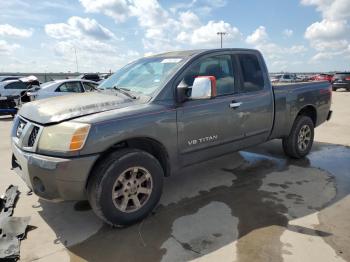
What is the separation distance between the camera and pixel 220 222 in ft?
11.4

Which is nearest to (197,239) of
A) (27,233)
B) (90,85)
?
(27,233)

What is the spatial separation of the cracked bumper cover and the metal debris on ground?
0.51m

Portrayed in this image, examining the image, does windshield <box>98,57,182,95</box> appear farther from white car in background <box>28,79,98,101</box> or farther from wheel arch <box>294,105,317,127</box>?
white car in background <box>28,79,98,101</box>

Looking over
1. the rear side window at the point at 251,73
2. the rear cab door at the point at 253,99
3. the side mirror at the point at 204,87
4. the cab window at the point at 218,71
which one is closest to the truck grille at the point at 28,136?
the side mirror at the point at 204,87

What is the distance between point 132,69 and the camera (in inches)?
178

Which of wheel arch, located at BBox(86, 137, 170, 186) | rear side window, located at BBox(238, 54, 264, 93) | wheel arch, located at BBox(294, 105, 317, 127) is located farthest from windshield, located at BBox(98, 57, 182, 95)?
wheel arch, located at BBox(294, 105, 317, 127)

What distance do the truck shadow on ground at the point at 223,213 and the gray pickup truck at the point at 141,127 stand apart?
0.31 m

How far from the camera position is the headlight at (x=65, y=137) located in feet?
9.78

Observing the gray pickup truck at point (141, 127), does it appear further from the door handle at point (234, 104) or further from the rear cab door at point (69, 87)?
the rear cab door at point (69, 87)

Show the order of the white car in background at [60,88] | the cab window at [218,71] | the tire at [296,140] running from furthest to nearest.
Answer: the white car in background at [60,88]
the tire at [296,140]
the cab window at [218,71]

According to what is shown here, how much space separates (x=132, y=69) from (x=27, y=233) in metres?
2.46

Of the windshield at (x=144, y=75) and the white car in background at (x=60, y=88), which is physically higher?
the windshield at (x=144, y=75)

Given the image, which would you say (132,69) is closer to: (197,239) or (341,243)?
(197,239)

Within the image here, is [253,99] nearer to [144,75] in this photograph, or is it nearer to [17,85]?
[144,75]
